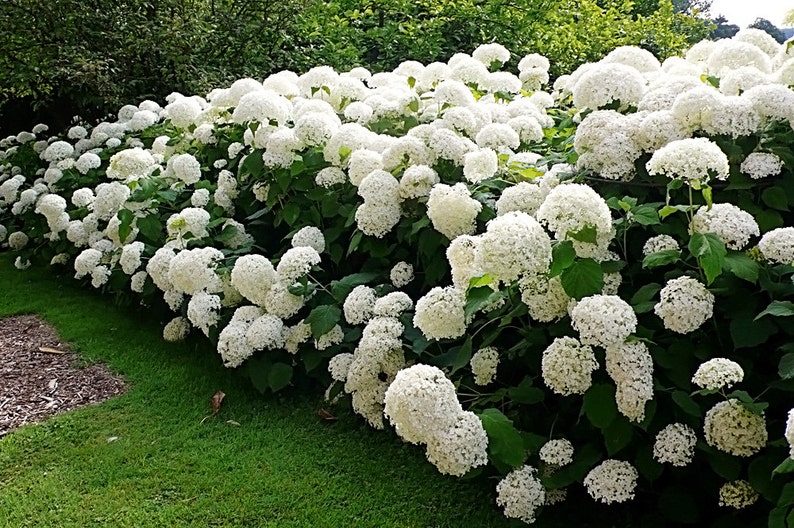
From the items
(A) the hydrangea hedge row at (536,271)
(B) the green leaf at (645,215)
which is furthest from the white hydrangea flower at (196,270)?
(B) the green leaf at (645,215)

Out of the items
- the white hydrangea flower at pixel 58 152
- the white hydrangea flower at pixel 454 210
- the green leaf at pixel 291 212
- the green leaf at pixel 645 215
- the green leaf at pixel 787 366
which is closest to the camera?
the green leaf at pixel 787 366

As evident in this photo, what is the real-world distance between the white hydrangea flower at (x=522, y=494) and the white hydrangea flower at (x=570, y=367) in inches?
13.4

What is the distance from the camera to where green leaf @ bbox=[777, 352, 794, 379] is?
2.02 meters

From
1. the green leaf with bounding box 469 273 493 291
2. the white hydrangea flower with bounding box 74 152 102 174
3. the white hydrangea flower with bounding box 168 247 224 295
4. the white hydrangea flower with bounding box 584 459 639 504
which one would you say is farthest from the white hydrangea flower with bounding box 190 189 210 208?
A: the white hydrangea flower with bounding box 584 459 639 504

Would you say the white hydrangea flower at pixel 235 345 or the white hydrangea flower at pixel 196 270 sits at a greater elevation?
the white hydrangea flower at pixel 196 270

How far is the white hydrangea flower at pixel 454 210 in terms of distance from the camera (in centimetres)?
289

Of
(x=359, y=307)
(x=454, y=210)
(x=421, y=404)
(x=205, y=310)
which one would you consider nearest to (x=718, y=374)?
(x=421, y=404)

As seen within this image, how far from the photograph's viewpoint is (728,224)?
2.28 meters

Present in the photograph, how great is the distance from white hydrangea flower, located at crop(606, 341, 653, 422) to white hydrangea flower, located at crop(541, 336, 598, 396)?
8cm

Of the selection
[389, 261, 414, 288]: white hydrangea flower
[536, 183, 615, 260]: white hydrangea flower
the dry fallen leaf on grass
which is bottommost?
the dry fallen leaf on grass

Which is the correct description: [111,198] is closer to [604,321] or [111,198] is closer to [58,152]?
[58,152]

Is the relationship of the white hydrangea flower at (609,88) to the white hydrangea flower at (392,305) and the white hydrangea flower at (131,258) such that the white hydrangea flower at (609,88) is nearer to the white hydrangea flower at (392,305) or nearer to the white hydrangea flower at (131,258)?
the white hydrangea flower at (392,305)

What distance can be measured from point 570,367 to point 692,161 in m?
0.75

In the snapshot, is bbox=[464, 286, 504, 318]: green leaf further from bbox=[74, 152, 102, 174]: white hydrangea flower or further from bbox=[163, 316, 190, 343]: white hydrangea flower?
bbox=[74, 152, 102, 174]: white hydrangea flower
